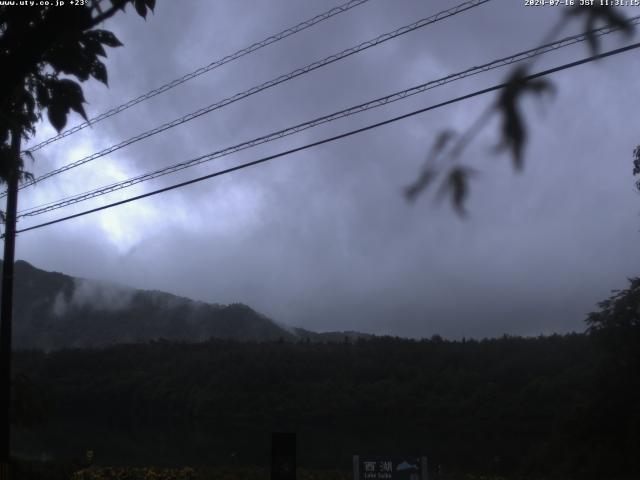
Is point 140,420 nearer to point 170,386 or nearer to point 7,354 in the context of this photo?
point 170,386

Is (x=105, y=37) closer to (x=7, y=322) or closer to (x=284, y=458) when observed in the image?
(x=284, y=458)

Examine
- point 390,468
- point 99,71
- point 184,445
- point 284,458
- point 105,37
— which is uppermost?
point 105,37

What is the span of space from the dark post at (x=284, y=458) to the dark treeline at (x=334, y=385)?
33.7 metres

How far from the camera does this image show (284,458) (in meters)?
10.9

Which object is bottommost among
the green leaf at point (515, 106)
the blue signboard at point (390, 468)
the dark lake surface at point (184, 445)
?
the dark lake surface at point (184, 445)

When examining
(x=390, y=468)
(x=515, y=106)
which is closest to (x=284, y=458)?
(x=390, y=468)

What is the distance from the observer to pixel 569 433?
1059 inches

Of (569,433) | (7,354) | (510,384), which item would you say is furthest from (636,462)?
(510,384)

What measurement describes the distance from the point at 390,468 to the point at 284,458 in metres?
1.50

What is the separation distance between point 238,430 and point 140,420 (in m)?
10.2

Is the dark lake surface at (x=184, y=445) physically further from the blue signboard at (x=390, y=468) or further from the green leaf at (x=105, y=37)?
the green leaf at (x=105, y=37)

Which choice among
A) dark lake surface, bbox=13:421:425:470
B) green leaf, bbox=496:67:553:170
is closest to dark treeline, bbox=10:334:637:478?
dark lake surface, bbox=13:421:425:470

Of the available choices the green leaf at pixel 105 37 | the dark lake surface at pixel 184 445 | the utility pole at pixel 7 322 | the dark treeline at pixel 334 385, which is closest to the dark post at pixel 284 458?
the utility pole at pixel 7 322

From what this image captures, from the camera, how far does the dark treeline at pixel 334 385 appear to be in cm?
5581
